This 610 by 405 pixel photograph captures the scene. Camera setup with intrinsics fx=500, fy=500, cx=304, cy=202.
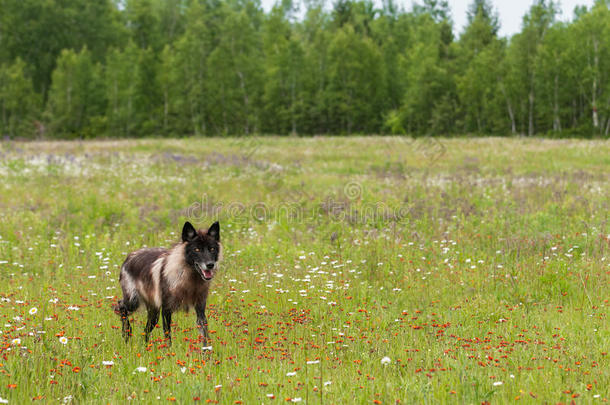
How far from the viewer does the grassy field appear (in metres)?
4.31

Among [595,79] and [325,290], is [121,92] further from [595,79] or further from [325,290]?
[325,290]

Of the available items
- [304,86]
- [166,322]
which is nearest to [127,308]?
[166,322]

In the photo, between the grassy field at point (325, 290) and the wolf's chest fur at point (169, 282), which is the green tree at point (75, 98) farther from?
the wolf's chest fur at point (169, 282)

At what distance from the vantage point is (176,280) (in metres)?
5.38

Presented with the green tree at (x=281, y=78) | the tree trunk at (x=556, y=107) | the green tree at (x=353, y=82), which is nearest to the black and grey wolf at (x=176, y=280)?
the tree trunk at (x=556, y=107)

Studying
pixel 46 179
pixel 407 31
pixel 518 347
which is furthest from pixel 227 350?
pixel 407 31

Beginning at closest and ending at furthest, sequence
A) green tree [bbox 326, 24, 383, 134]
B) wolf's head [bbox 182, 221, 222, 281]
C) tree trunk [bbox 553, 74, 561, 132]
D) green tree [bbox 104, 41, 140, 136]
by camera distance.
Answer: wolf's head [bbox 182, 221, 222, 281]
tree trunk [bbox 553, 74, 561, 132]
green tree [bbox 104, 41, 140, 136]
green tree [bbox 326, 24, 383, 134]

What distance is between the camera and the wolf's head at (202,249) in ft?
17.0

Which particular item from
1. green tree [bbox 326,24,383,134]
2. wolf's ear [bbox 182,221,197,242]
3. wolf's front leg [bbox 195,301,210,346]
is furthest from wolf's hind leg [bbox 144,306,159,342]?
green tree [bbox 326,24,383,134]

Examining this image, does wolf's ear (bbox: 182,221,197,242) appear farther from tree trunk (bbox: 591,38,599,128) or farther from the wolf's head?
tree trunk (bbox: 591,38,599,128)

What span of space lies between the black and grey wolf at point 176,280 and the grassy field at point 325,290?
0.33 meters

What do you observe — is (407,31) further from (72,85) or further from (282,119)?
(72,85)

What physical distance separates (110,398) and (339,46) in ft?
192

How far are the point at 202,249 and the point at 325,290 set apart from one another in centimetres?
244
